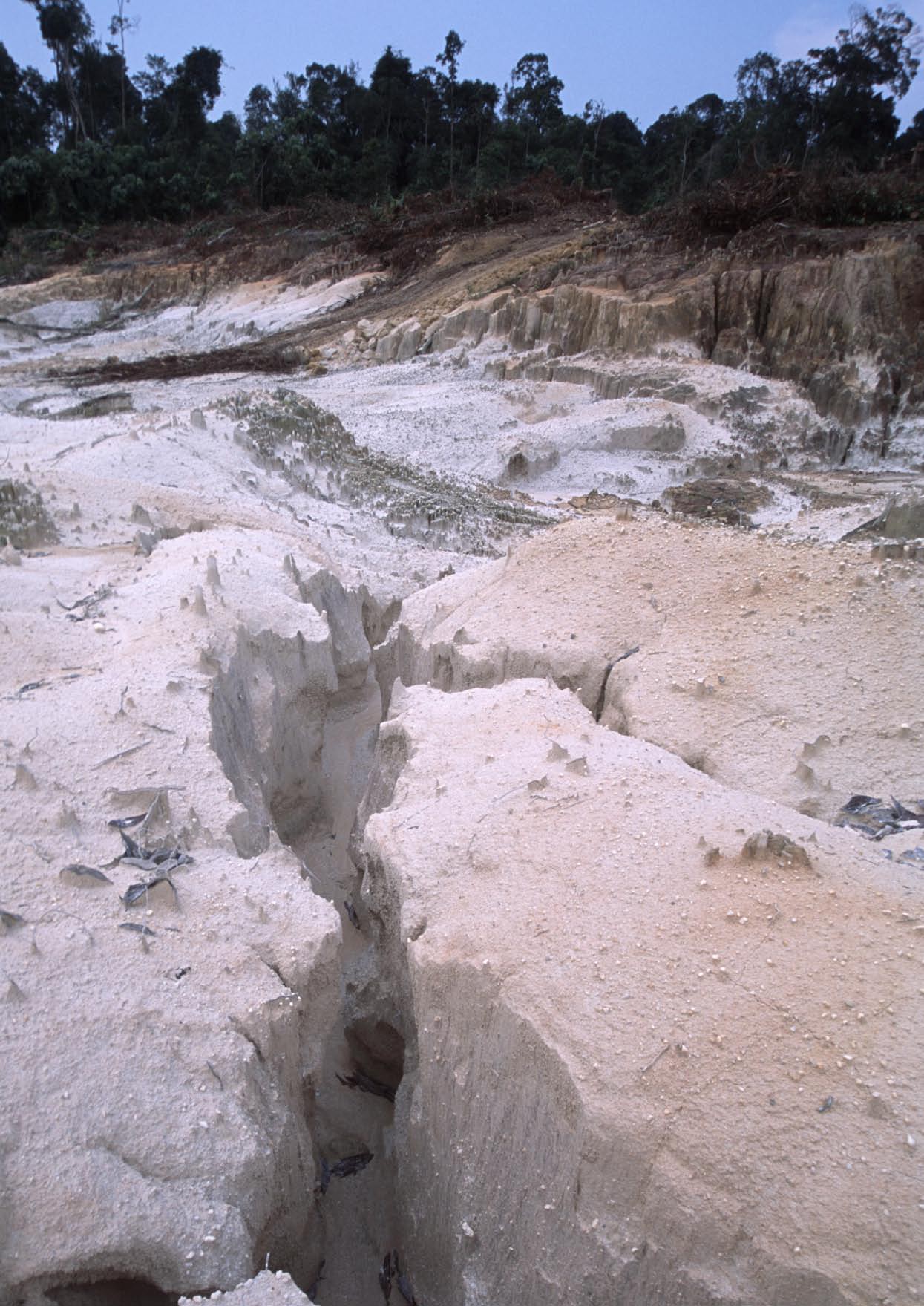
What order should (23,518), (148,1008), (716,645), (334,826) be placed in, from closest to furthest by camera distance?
1. (148,1008)
2. (716,645)
3. (334,826)
4. (23,518)

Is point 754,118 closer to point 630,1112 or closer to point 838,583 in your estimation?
point 838,583

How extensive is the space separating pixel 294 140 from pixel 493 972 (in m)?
35.7

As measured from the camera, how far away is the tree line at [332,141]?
29484 mm

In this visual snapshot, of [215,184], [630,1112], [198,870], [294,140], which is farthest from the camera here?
[215,184]

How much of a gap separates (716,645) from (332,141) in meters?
35.8

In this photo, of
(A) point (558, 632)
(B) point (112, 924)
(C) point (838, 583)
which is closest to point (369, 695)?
(A) point (558, 632)

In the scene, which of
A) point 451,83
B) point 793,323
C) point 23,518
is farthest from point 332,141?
point 23,518

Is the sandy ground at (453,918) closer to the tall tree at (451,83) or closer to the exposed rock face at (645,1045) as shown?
the exposed rock face at (645,1045)

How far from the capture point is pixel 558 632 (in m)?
5.16

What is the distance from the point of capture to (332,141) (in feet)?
110

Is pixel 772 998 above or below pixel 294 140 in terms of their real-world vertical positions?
below

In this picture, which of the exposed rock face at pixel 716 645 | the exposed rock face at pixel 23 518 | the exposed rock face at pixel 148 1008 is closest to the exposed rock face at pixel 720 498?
the exposed rock face at pixel 716 645

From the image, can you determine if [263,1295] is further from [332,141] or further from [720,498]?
[332,141]

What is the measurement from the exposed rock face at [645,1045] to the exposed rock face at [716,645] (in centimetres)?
61
